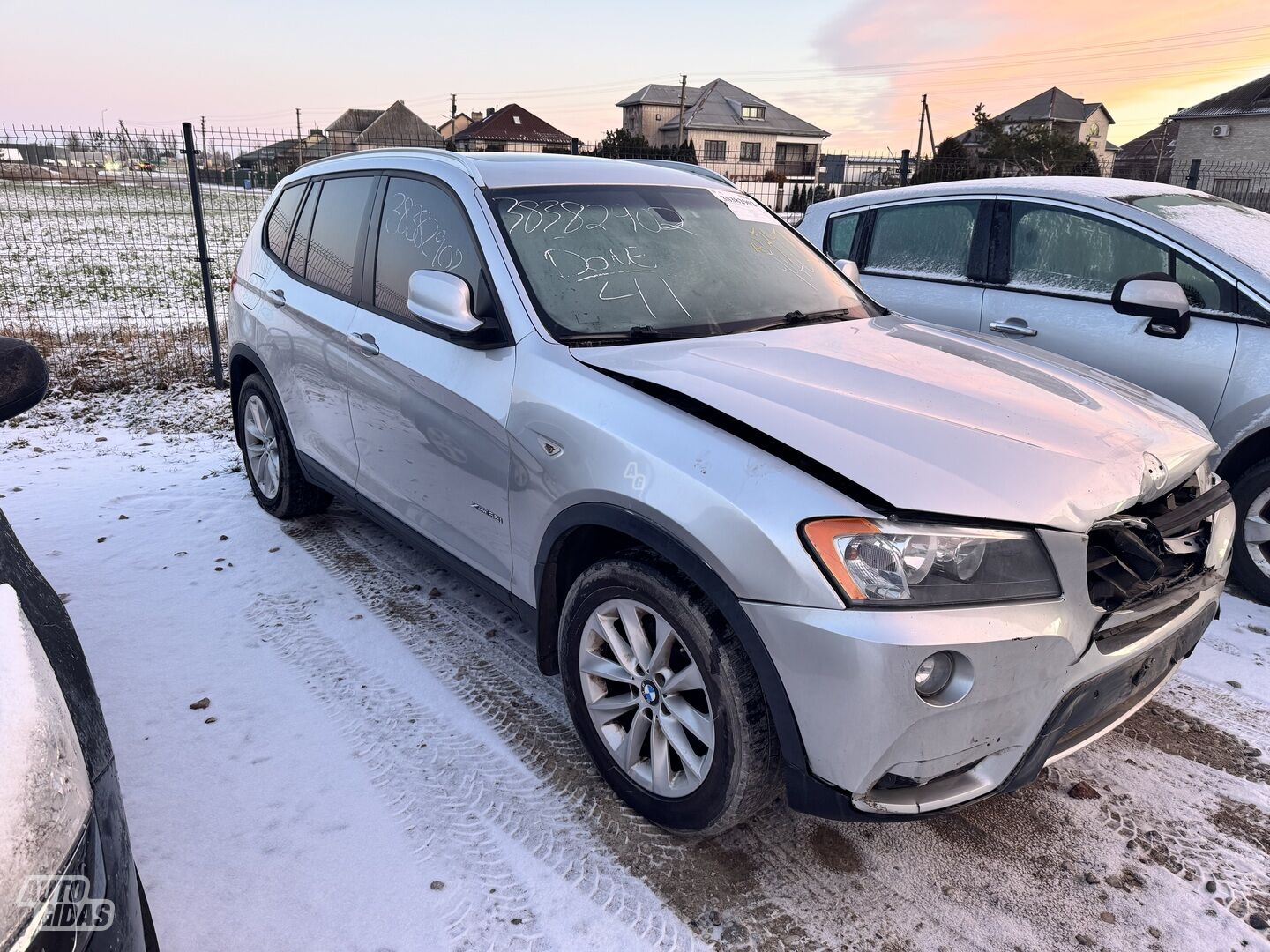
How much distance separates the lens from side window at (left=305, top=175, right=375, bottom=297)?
→ 3711mm

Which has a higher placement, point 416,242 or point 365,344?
point 416,242

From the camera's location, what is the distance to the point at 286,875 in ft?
7.64

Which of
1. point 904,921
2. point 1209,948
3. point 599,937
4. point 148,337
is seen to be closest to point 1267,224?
point 1209,948

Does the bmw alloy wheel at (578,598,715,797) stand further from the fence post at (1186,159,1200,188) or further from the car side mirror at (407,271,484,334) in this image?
the fence post at (1186,159,1200,188)

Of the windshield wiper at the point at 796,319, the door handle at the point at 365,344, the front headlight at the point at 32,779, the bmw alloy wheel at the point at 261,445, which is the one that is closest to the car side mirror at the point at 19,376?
the front headlight at the point at 32,779

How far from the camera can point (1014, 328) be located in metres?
4.53

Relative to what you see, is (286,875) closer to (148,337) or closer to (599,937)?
(599,937)

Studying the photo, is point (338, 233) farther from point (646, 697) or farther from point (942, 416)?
point (942, 416)

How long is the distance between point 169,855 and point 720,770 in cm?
158

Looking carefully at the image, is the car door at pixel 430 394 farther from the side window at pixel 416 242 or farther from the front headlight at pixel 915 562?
the front headlight at pixel 915 562

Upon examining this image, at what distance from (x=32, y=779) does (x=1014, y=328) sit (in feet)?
15.0

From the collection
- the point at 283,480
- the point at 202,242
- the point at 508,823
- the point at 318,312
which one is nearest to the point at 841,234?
the point at 318,312

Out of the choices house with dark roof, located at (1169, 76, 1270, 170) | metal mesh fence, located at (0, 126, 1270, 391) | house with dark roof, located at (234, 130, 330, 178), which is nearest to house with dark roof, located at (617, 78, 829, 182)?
house with dark roof, located at (1169, 76, 1270, 170)

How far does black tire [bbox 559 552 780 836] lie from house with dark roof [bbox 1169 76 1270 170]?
Result: 141 feet
